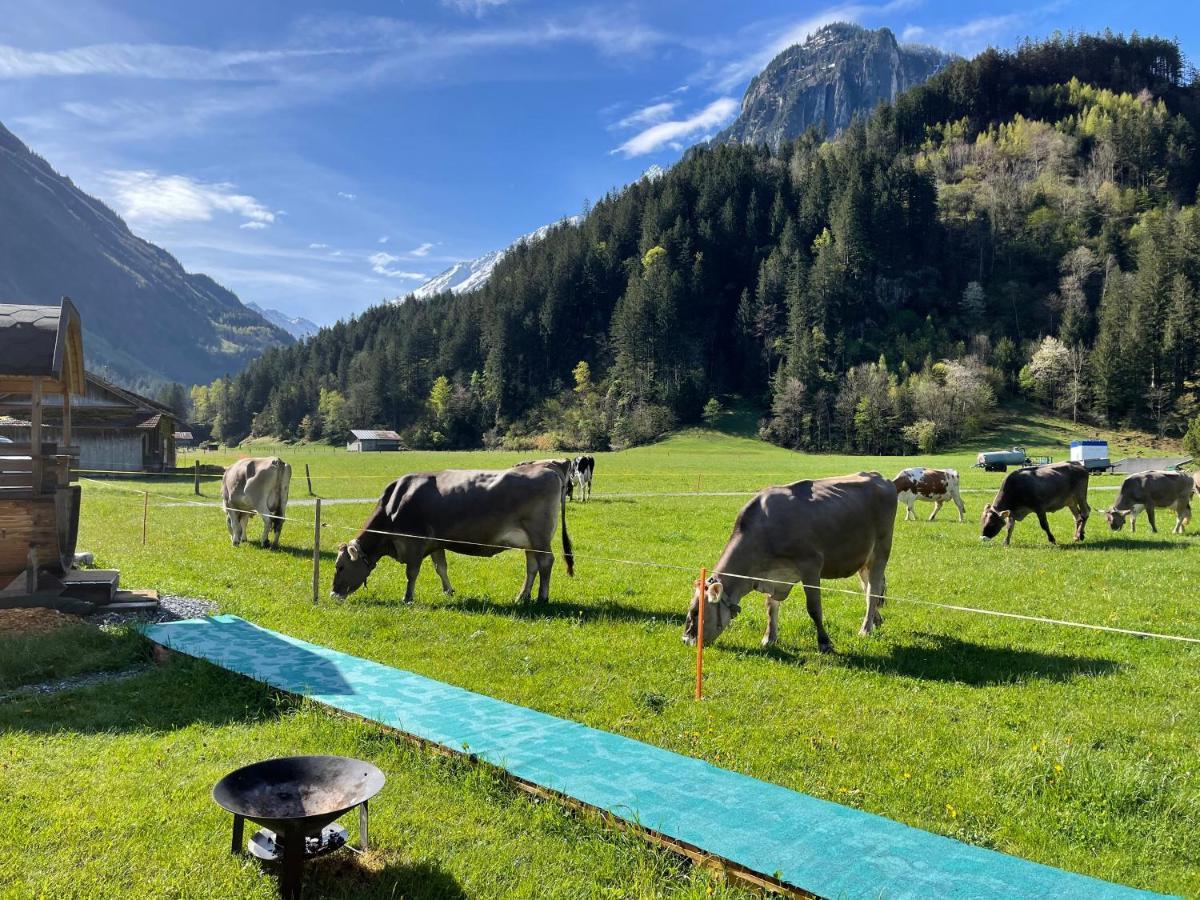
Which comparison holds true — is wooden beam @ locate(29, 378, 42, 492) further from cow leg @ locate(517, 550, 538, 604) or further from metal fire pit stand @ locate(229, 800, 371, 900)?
metal fire pit stand @ locate(229, 800, 371, 900)

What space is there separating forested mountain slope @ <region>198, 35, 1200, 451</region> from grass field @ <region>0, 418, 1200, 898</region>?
3724 inches

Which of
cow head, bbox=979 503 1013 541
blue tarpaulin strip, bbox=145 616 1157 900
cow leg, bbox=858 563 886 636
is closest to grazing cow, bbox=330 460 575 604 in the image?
blue tarpaulin strip, bbox=145 616 1157 900

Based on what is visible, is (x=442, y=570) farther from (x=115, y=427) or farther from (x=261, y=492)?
(x=115, y=427)

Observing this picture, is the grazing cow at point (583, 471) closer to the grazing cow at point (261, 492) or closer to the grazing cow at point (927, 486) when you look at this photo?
the grazing cow at point (927, 486)

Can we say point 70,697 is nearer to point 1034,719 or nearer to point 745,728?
point 745,728

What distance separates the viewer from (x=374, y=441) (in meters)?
138

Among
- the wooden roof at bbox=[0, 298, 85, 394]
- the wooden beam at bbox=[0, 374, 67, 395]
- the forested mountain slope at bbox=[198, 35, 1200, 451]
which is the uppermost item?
the forested mountain slope at bbox=[198, 35, 1200, 451]

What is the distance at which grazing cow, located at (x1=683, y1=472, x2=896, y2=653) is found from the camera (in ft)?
36.6

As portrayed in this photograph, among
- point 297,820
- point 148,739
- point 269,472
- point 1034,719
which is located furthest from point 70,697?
point 269,472

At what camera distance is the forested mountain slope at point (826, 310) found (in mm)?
111562

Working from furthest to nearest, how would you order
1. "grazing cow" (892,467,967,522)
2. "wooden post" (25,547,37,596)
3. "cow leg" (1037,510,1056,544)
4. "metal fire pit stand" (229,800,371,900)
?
1. "grazing cow" (892,467,967,522)
2. "cow leg" (1037,510,1056,544)
3. "wooden post" (25,547,37,596)
4. "metal fire pit stand" (229,800,371,900)

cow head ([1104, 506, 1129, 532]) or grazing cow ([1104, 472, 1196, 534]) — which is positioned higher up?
grazing cow ([1104, 472, 1196, 534])

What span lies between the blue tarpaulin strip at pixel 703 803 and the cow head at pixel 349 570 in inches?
205

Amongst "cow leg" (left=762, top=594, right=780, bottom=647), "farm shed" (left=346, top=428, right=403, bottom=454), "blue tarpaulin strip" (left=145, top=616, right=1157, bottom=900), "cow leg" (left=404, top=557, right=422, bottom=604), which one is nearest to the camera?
"blue tarpaulin strip" (left=145, top=616, right=1157, bottom=900)
